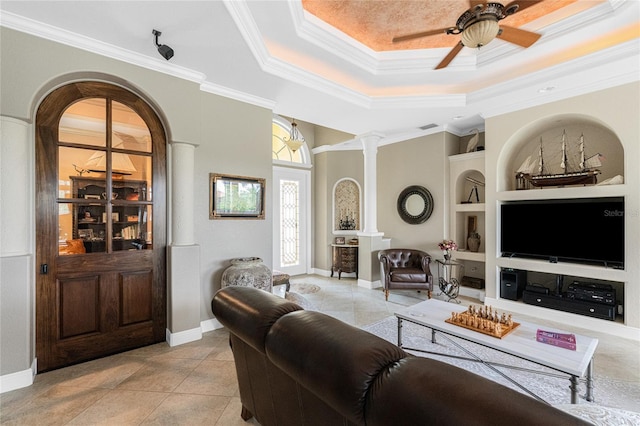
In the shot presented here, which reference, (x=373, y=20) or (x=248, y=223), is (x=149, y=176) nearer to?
(x=248, y=223)

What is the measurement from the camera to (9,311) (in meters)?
2.23

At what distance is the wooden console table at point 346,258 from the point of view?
20.4ft

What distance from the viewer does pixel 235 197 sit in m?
3.63

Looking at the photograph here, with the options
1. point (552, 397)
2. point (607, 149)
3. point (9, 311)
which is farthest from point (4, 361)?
point (607, 149)

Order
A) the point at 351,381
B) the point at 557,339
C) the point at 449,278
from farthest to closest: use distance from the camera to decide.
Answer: the point at 449,278 → the point at 557,339 → the point at 351,381

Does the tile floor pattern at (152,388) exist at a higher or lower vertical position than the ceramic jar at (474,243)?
lower

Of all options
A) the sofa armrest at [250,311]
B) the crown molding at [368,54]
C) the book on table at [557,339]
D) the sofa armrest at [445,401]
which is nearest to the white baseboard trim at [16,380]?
the sofa armrest at [250,311]

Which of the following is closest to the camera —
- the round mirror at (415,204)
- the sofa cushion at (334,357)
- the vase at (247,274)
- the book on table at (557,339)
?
the sofa cushion at (334,357)

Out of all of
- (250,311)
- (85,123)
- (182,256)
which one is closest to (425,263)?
(182,256)

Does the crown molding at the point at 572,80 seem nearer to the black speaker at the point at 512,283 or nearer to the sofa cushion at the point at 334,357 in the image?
the black speaker at the point at 512,283

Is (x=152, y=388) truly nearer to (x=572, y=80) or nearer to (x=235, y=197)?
(x=235, y=197)

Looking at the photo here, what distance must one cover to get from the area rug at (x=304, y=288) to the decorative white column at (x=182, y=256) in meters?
2.33

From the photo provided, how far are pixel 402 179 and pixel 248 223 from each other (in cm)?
343

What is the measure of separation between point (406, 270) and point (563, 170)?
8.52ft
